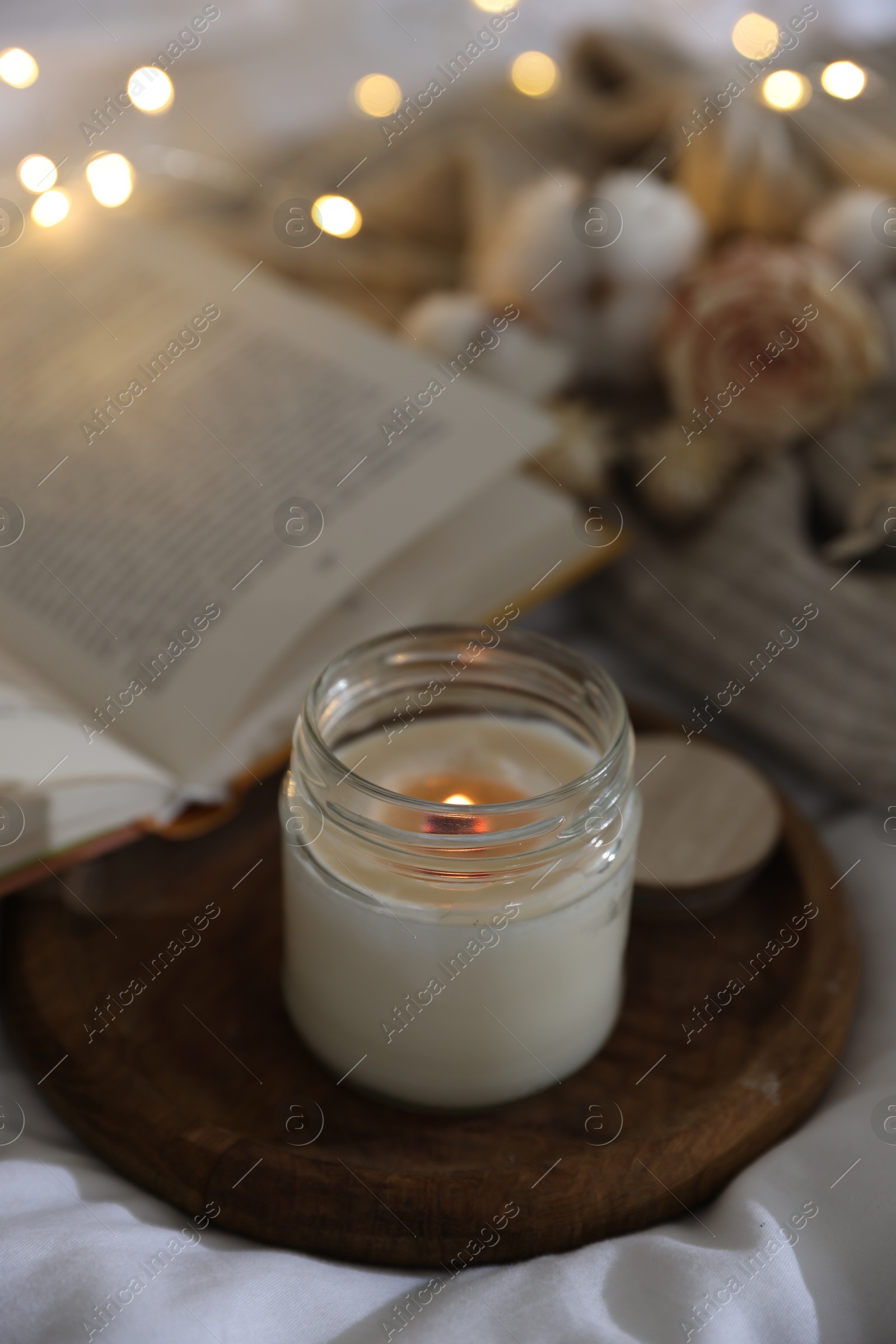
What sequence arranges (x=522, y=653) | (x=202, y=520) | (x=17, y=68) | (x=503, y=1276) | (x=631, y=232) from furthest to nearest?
(x=17, y=68), (x=631, y=232), (x=202, y=520), (x=522, y=653), (x=503, y=1276)

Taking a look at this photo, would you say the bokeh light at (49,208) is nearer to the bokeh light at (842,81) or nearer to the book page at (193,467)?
Result: the book page at (193,467)

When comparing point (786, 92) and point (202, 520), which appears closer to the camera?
point (202, 520)

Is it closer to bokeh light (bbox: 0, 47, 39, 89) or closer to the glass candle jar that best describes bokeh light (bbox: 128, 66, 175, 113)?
bokeh light (bbox: 0, 47, 39, 89)

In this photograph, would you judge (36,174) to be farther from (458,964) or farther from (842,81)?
(458,964)

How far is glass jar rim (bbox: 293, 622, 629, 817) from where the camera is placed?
1.65ft

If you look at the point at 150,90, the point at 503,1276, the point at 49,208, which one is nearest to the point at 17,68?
the point at 150,90

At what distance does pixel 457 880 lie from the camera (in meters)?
0.52

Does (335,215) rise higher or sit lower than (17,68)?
higher

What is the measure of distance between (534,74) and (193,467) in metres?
0.82

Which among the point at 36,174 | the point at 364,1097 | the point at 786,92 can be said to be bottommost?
the point at 364,1097

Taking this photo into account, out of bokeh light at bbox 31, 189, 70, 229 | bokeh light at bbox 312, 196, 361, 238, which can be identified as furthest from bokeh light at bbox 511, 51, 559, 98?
bokeh light at bbox 31, 189, 70, 229

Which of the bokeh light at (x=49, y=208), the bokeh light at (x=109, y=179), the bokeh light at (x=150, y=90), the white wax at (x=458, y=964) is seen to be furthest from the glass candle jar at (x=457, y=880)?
Answer: the bokeh light at (x=150, y=90)

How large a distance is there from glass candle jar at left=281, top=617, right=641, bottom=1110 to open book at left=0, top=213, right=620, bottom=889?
4.8 inches

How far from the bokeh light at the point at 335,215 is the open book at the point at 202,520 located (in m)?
0.20
